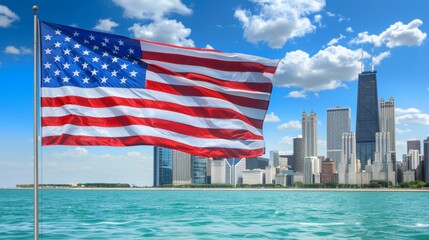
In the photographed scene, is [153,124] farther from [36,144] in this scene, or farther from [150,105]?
[36,144]

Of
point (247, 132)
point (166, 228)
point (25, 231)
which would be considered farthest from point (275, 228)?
point (247, 132)

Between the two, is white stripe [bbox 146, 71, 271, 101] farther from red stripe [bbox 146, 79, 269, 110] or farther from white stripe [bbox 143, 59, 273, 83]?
white stripe [bbox 143, 59, 273, 83]

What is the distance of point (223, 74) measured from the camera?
42.6ft

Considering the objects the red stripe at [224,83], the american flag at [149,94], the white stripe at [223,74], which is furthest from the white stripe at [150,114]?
the white stripe at [223,74]

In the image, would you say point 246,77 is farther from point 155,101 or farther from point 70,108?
point 70,108

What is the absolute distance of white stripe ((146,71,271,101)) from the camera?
12.6m

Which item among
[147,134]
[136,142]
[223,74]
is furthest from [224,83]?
[136,142]

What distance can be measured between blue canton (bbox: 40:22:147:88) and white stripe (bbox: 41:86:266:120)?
A: 105 millimetres

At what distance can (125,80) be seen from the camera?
1238 centimetres

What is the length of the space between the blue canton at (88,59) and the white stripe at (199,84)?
278mm

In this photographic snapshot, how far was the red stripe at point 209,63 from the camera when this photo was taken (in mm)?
12648

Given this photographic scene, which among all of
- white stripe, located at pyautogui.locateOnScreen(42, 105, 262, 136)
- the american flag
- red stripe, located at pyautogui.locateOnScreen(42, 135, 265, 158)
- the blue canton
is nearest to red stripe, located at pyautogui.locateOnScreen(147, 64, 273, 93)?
the american flag

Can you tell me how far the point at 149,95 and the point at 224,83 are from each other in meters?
1.78

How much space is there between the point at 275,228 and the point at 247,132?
38.8 m
